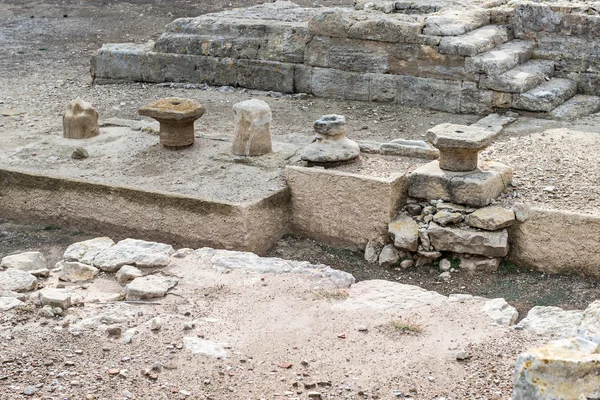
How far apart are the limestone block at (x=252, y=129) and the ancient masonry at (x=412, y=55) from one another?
116 inches

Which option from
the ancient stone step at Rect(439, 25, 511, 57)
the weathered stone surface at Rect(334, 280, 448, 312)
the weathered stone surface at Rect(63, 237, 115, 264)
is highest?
the ancient stone step at Rect(439, 25, 511, 57)

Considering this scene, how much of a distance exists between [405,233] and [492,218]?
30.1 inches

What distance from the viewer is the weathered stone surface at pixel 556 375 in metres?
3.82

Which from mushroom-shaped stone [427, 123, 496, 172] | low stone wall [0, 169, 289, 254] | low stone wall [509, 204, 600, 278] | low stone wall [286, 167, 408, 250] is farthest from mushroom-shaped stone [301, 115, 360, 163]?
low stone wall [509, 204, 600, 278]

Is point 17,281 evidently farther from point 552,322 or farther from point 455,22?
point 455,22

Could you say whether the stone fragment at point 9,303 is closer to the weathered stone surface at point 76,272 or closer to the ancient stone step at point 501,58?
the weathered stone surface at point 76,272

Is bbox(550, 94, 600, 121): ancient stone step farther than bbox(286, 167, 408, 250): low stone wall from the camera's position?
Yes

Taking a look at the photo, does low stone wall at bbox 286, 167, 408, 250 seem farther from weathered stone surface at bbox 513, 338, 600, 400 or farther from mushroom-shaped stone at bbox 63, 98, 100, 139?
weathered stone surface at bbox 513, 338, 600, 400

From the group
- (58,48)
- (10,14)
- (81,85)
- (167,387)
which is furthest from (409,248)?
(10,14)

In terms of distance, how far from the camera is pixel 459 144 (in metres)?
7.94

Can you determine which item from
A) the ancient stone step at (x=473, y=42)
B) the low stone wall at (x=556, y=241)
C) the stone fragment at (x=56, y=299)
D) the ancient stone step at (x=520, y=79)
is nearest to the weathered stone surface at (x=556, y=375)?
the stone fragment at (x=56, y=299)

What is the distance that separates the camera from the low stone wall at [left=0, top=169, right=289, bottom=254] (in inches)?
319

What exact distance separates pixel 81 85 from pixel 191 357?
890cm

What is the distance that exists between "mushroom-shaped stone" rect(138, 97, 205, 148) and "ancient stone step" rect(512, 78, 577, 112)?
380 centimetres
